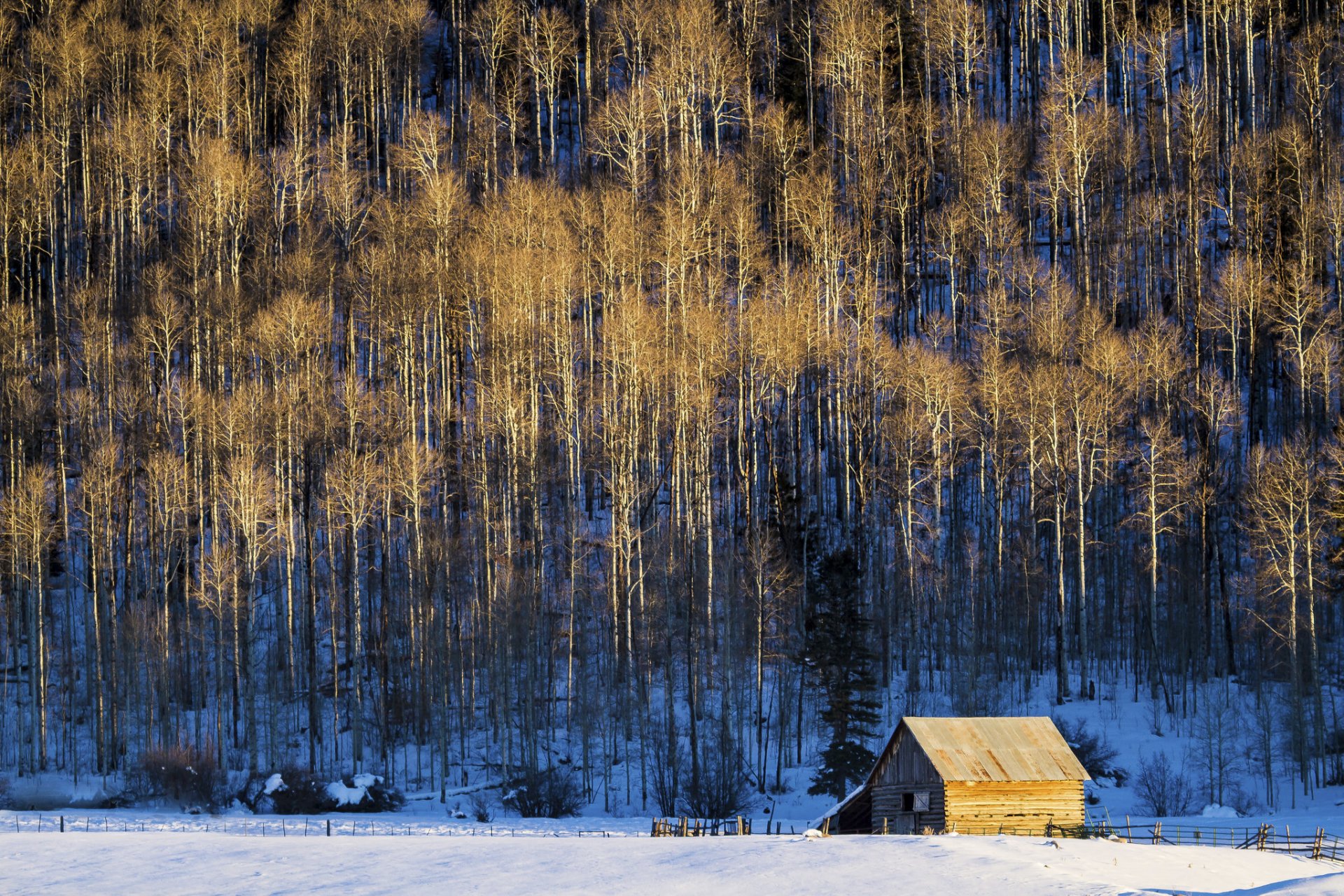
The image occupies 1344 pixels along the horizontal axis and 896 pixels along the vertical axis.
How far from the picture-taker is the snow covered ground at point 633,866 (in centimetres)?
2334

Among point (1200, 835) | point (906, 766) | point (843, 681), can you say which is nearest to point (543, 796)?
point (843, 681)

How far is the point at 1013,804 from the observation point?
34.6m

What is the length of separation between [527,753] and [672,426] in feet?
52.8

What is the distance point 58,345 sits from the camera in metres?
58.4

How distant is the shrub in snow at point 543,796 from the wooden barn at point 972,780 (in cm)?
829

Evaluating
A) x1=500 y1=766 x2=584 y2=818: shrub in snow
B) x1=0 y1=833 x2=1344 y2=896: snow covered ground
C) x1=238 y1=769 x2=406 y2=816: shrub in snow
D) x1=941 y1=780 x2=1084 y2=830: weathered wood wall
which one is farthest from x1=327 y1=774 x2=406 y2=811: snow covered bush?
x1=941 y1=780 x2=1084 y2=830: weathered wood wall

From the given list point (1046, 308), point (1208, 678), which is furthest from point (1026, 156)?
point (1208, 678)

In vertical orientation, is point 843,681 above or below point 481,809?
above

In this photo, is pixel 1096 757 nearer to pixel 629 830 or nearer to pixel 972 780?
pixel 972 780

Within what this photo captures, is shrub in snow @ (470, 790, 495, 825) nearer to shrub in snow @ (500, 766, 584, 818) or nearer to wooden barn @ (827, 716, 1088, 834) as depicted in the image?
shrub in snow @ (500, 766, 584, 818)

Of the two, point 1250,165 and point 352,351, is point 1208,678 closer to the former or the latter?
point 1250,165

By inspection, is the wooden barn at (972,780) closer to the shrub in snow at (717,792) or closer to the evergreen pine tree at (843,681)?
the evergreen pine tree at (843,681)

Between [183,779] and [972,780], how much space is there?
2281 cm

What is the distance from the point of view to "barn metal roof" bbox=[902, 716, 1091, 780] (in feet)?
112
